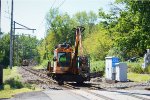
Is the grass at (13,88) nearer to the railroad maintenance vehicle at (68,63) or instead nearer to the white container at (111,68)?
the railroad maintenance vehicle at (68,63)

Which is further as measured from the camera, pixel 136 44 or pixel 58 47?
pixel 136 44

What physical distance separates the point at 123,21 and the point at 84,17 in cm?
10977

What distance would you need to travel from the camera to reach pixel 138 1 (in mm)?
37531

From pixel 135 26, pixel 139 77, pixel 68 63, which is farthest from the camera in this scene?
pixel 135 26

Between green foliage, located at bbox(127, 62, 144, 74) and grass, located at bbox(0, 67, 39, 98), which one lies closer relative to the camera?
grass, located at bbox(0, 67, 39, 98)

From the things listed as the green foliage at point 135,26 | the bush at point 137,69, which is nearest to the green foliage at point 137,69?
the bush at point 137,69

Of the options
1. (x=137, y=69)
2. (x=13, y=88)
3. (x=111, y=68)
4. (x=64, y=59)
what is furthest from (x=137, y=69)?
(x=13, y=88)

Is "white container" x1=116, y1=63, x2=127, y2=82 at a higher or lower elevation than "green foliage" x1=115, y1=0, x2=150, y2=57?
lower

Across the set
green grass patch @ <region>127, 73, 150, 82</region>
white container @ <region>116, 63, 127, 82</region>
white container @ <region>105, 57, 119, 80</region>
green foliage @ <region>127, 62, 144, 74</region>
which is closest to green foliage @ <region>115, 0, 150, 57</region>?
green foliage @ <region>127, 62, 144, 74</region>

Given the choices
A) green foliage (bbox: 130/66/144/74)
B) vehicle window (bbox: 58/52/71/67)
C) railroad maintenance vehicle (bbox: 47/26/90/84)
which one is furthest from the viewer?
green foliage (bbox: 130/66/144/74)

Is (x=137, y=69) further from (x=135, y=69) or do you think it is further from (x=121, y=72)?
(x=121, y=72)

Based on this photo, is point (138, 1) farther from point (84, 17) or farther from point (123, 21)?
point (84, 17)

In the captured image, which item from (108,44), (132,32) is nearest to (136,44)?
(132,32)

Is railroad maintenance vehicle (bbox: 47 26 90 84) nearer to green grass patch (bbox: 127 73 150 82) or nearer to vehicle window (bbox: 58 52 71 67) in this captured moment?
vehicle window (bbox: 58 52 71 67)
